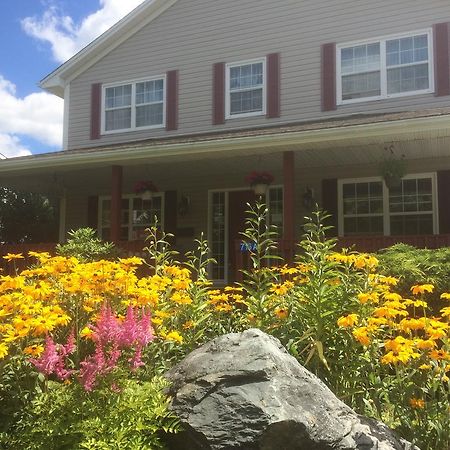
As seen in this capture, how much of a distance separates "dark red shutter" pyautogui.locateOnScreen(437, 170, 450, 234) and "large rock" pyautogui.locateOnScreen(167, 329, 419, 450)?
24.1ft

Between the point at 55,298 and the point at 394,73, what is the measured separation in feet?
28.8

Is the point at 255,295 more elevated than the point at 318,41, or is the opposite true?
the point at 318,41

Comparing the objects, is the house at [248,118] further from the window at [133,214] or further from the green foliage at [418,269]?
the green foliage at [418,269]

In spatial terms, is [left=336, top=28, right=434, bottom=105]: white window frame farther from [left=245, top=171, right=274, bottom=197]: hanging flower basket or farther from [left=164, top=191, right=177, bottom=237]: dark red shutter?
[left=164, top=191, right=177, bottom=237]: dark red shutter

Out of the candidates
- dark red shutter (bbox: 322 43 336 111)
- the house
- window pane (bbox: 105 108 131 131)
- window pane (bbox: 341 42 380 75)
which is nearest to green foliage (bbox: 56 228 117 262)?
the house

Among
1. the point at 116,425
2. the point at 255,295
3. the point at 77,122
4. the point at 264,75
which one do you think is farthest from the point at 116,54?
the point at 116,425

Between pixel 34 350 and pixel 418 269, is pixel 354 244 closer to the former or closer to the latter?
pixel 418 269

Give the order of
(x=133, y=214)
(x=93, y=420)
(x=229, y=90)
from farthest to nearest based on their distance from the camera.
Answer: (x=133, y=214), (x=229, y=90), (x=93, y=420)

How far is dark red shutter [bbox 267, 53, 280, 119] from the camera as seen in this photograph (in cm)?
1109

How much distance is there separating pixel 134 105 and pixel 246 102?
2.74 metres

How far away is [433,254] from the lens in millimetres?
5812

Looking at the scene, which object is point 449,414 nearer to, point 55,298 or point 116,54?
point 55,298

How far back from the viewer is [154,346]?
3.48 metres

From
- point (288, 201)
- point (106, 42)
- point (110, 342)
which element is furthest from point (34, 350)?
point (106, 42)
